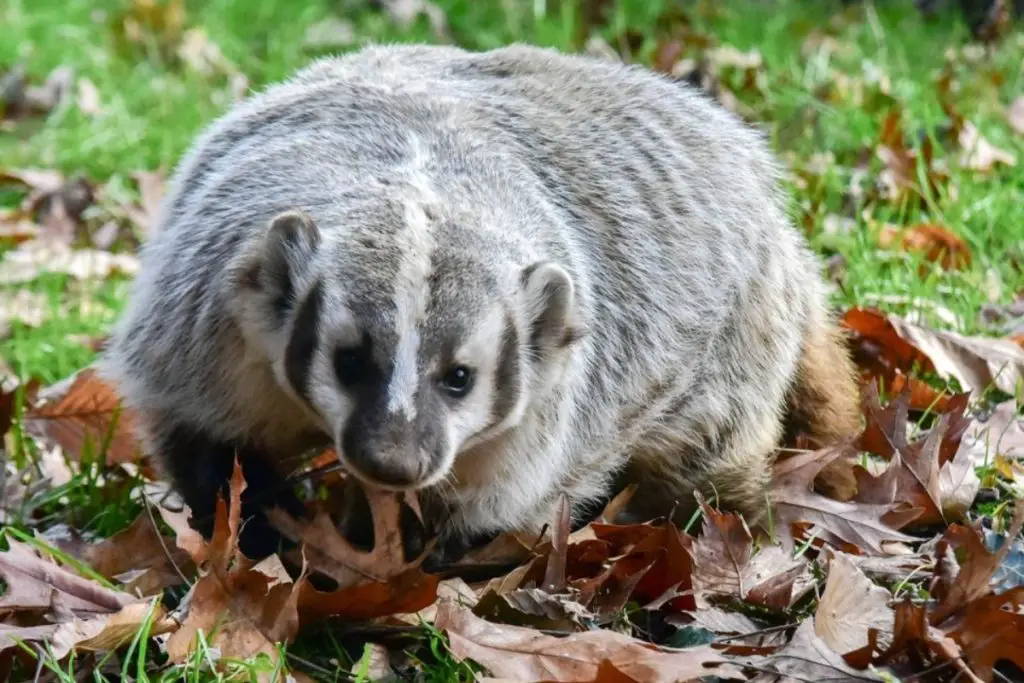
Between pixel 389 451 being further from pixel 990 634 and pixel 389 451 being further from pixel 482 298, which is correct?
pixel 990 634

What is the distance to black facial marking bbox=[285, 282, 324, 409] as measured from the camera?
9.54 feet

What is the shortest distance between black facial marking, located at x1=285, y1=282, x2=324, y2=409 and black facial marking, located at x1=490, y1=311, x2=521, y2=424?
1.26ft

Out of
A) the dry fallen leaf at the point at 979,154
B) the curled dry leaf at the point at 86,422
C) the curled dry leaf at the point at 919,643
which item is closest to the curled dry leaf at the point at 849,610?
the curled dry leaf at the point at 919,643

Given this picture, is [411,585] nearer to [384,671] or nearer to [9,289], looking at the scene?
[384,671]

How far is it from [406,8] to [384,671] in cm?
582

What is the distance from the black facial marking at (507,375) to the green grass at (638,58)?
553 mm

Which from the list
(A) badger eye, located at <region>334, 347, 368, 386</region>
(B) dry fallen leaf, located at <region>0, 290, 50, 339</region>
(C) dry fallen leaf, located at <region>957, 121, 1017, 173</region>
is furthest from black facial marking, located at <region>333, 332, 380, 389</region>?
(C) dry fallen leaf, located at <region>957, 121, 1017, 173</region>

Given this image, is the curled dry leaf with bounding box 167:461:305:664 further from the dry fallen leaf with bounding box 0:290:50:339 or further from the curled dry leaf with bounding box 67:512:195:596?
the dry fallen leaf with bounding box 0:290:50:339

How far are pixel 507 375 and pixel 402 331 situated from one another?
34 cm

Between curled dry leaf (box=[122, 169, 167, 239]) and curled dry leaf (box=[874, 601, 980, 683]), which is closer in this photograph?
curled dry leaf (box=[874, 601, 980, 683])

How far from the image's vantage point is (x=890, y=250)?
15.8 feet

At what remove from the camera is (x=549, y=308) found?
122 inches

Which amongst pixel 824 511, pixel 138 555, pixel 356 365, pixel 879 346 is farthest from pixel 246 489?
pixel 879 346

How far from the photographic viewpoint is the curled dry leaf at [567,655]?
8.67 ft
